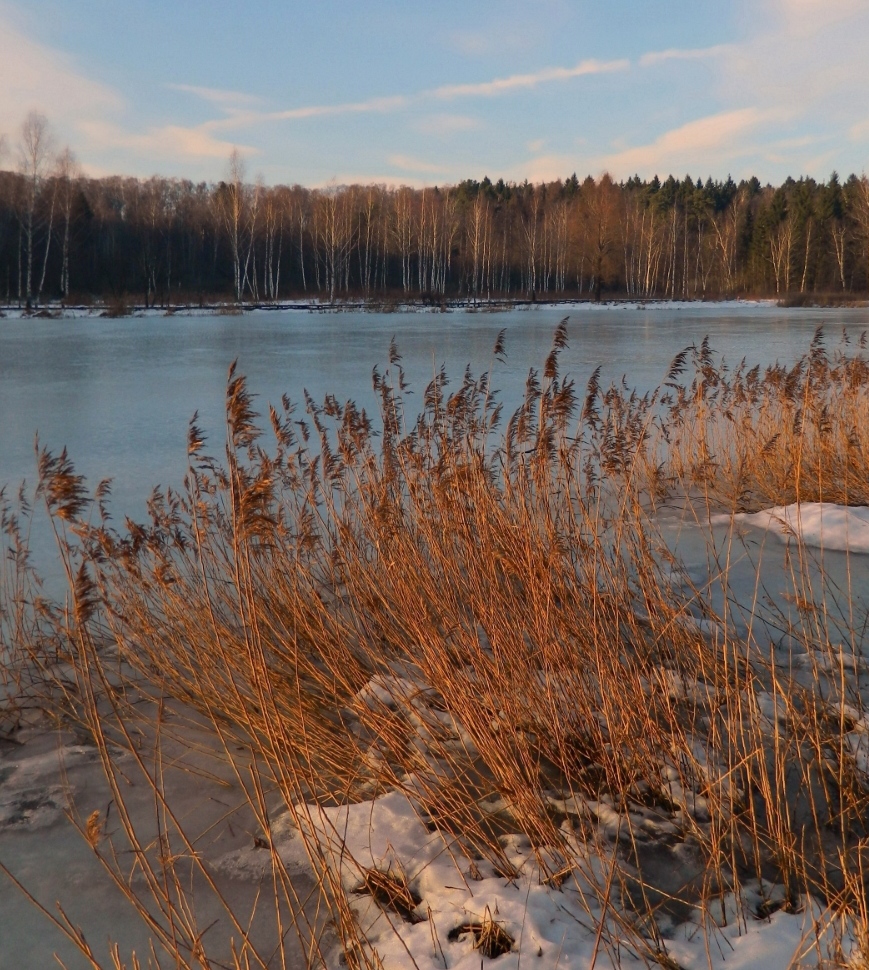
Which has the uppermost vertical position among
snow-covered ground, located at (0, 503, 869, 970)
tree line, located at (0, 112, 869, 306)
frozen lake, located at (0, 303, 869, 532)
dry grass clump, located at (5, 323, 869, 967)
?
tree line, located at (0, 112, 869, 306)

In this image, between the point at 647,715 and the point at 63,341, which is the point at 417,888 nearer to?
the point at 647,715

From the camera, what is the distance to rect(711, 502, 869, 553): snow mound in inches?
193

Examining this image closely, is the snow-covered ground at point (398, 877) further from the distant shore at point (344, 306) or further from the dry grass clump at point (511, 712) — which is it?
the distant shore at point (344, 306)

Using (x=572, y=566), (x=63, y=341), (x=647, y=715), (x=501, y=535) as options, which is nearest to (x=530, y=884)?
(x=647, y=715)

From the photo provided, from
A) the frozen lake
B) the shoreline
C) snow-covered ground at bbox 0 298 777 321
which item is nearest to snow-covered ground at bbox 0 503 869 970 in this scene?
the frozen lake

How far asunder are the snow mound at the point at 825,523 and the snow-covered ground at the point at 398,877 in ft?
6.40

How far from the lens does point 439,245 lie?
45500 millimetres

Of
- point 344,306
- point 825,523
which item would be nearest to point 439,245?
point 344,306

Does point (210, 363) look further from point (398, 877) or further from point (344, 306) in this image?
point (344, 306)

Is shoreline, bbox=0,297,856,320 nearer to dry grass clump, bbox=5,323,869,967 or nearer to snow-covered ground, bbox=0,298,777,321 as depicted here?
snow-covered ground, bbox=0,298,777,321

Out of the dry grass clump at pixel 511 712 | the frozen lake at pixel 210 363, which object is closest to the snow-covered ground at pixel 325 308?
the frozen lake at pixel 210 363

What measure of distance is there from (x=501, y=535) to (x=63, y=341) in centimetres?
1828

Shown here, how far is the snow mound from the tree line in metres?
33.2

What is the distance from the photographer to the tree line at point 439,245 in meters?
41.3
